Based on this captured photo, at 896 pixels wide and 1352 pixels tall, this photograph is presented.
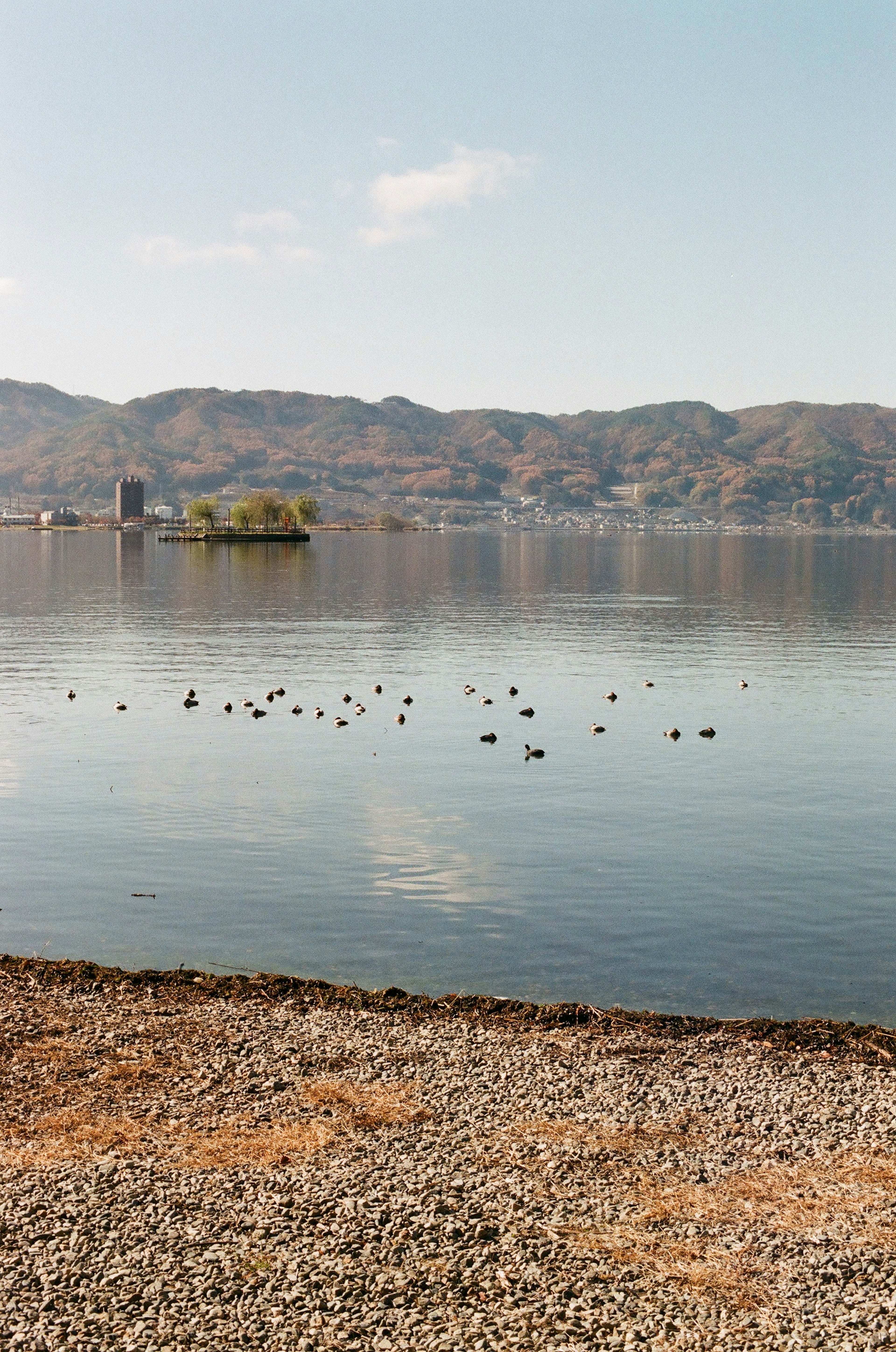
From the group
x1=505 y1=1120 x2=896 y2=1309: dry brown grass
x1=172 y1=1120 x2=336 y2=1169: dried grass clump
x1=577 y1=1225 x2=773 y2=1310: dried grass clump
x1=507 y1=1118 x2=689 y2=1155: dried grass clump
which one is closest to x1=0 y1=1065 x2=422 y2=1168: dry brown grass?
x1=172 y1=1120 x2=336 y2=1169: dried grass clump

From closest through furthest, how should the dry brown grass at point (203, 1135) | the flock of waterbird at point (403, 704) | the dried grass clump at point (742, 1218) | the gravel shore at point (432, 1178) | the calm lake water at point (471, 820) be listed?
the gravel shore at point (432, 1178), the dried grass clump at point (742, 1218), the dry brown grass at point (203, 1135), the calm lake water at point (471, 820), the flock of waterbird at point (403, 704)

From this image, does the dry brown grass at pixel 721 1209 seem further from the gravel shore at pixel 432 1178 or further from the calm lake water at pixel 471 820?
the calm lake water at pixel 471 820

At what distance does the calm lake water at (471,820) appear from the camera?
23750 mm

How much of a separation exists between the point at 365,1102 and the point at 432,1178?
2.35 metres

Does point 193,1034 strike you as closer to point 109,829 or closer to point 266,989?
point 266,989

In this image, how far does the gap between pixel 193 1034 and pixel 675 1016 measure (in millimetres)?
7970

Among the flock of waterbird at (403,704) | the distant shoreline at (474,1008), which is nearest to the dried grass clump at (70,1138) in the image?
the distant shoreline at (474,1008)

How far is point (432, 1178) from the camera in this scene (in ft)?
48.6

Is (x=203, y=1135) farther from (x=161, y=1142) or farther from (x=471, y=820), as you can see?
(x=471, y=820)

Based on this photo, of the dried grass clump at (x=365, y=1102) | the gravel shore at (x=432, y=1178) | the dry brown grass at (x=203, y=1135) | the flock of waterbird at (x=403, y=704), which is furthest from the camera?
the flock of waterbird at (x=403, y=704)

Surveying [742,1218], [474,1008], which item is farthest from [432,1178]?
[474,1008]

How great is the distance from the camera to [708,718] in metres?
53.1

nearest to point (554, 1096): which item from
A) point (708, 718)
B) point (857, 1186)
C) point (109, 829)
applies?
point (857, 1186)

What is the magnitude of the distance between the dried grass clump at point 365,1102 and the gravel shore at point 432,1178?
0.05 meters
